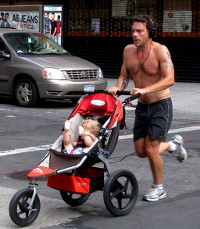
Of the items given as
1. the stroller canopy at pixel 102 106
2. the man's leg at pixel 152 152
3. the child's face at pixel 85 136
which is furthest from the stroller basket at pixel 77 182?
the man's leg at pixel 152 152

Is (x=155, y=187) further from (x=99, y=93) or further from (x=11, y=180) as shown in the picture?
(x=11, y=180)

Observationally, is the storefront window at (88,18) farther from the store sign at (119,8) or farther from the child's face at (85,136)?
the child's face at (85,136)

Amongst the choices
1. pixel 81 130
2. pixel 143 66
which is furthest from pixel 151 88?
pixel 81 130

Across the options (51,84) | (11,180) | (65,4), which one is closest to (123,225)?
(11,180)

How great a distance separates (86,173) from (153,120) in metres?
0.90

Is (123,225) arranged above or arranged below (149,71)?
below

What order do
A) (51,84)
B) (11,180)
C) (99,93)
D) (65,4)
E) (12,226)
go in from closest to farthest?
(12,226) → (99,93) → (11,180) → (51,84) → (65,4)

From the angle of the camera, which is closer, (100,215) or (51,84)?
(100,215)

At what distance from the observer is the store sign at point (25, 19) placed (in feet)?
64.5

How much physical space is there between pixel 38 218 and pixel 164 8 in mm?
14601

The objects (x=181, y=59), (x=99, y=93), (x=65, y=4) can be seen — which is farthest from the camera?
(x=65, y=4)

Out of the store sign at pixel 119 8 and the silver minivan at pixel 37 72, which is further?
the store sign at pixel 119 8

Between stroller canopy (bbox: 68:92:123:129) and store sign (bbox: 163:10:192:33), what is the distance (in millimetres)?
13549

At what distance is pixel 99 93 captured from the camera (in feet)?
22.7
